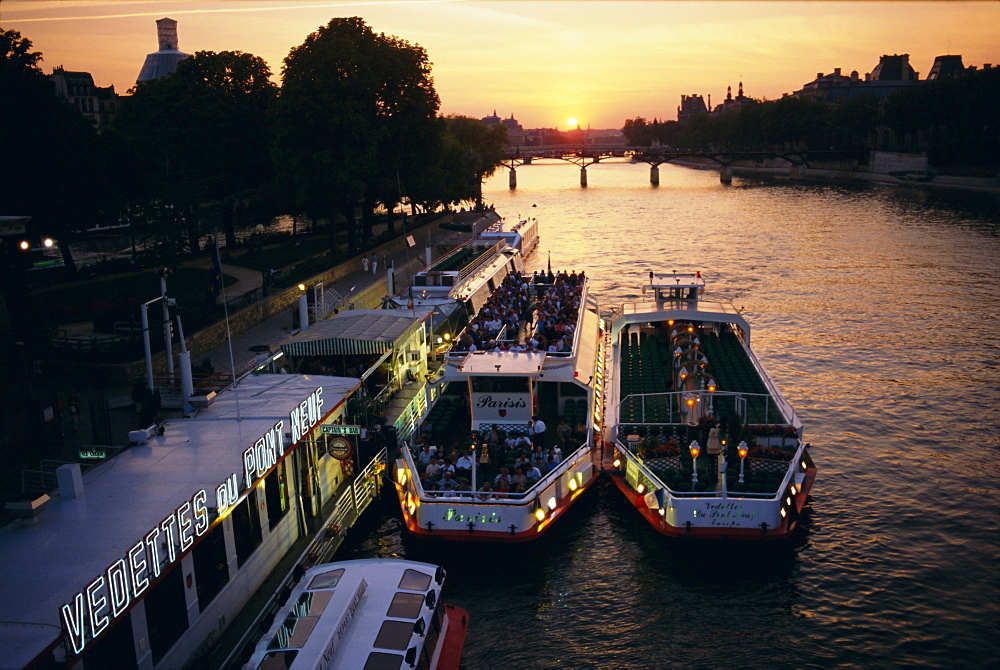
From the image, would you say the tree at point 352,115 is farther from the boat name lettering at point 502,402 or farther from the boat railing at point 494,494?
the boat railing at point 494,494

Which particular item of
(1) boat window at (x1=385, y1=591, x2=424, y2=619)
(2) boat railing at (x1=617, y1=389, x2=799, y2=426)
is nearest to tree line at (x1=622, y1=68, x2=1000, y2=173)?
(2) boat railing at (x1=617, y1=389, x2=799, y2=426)

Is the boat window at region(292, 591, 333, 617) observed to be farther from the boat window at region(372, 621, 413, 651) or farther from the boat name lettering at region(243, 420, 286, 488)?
the boat name lettering at region(243, 420, 286, 488)

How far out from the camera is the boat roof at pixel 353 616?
12.5 m

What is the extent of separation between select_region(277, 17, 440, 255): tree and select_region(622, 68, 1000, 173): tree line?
7492 cm

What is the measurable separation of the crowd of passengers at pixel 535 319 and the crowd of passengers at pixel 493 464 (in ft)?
11.3

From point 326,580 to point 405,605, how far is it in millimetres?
1548

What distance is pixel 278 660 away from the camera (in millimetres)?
12547

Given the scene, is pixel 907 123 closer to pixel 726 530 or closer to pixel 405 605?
pixel 726 530

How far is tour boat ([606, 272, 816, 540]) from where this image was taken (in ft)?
63.1

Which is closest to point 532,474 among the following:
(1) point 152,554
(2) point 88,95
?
(1) point 152,554

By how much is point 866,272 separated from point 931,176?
6512 cm

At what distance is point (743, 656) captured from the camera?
16.5m

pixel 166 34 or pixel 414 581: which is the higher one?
pixel 166 34

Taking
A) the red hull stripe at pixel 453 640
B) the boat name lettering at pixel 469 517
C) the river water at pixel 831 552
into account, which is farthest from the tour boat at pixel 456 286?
Answer: the red hull stripe at pixel 453 640
